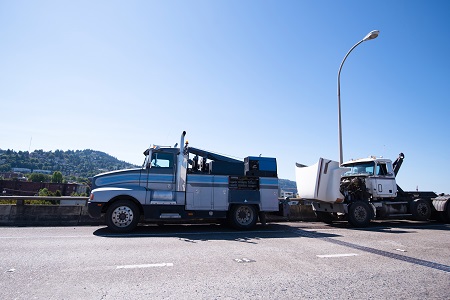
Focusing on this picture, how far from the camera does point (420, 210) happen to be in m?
14.0

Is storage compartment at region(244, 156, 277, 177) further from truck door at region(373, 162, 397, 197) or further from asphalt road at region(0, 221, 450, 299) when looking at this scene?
truck door at region(373, 162, 397, 197)

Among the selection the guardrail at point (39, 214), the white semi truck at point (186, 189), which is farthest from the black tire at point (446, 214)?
A: the guardrail at point (39, 214)

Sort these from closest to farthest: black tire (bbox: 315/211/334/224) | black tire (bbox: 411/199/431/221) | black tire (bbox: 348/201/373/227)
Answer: black tire (bbox: 348/201/373/227) < black tire (bbox: 315/211/334/224) < black tire (bbox: 411/199/431/221)

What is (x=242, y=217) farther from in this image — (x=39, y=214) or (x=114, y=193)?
(x=39, y=214)

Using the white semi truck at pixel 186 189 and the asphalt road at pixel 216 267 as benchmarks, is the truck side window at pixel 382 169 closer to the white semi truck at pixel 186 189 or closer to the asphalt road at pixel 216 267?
the asphalt road at pixel 216 267

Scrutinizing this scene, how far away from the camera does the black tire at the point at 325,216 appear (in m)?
13.6

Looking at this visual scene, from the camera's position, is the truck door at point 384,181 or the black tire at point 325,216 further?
the black tire at point 325,216

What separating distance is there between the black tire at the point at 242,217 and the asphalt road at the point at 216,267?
1.79m

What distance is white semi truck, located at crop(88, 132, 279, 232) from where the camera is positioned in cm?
941

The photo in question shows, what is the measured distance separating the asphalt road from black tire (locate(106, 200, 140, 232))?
617 millimetres

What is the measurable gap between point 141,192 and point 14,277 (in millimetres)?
5157

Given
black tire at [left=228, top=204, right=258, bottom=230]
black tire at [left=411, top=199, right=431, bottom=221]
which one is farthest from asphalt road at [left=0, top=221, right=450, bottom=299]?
black tire at [left=411, top=199, right=431, bottom=221]

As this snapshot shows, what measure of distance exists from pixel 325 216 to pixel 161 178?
796 centimetres

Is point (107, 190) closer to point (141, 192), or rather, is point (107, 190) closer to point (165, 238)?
point (141, 192)
